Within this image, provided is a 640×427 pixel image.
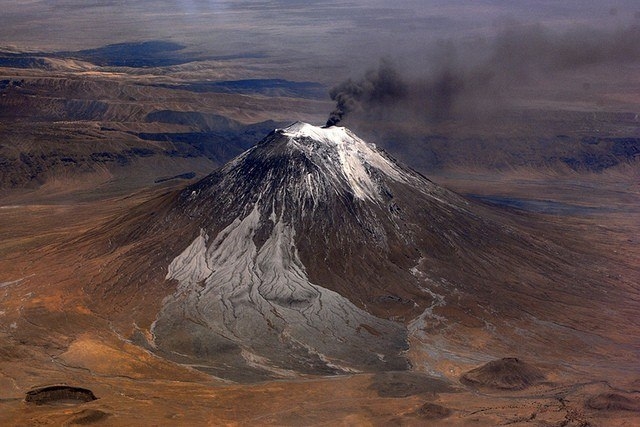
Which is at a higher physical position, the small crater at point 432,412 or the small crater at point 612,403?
the small crater at point 612,403

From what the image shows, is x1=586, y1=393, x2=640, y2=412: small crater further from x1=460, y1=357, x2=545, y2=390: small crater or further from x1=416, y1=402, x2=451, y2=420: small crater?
x1=416, y1=402, x2=451, y2=420: small crater

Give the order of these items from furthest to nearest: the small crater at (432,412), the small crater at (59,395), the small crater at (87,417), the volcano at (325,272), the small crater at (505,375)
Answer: the volcano at (325,272) < the small crater at (505,375) < the small crater at (59,395) < the small crater at (432,412) < the small crater at (87,417)

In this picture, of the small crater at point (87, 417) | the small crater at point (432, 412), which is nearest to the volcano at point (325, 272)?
the small crater at point (432, 412)

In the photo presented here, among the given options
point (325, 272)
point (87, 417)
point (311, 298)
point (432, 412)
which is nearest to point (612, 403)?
point (432, 412)

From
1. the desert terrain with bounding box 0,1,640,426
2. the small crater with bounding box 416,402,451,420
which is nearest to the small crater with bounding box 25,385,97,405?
the desert terrain with bounding box 0,1,640,426

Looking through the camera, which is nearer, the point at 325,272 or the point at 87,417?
the point at 87,417

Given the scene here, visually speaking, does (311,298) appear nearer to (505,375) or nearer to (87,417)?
(505,375)

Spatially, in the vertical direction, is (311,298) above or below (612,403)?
above

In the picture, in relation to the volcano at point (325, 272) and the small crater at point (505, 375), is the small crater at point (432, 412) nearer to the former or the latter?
the small crater at point (505, 375)
